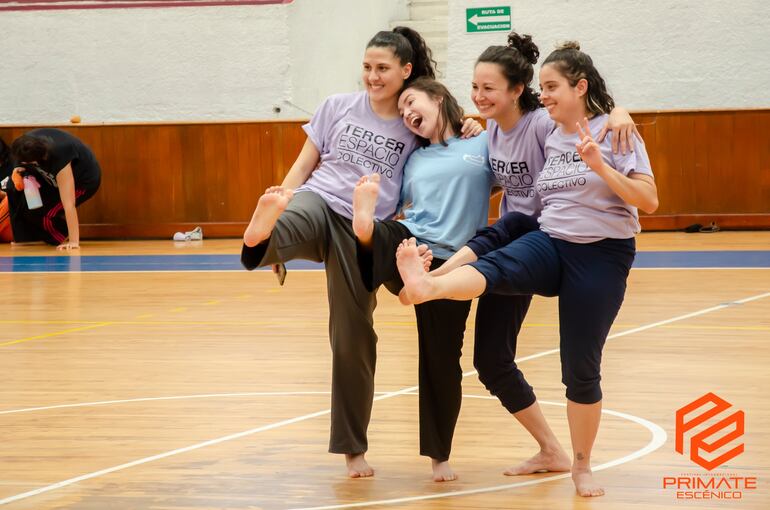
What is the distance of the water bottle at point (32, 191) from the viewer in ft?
33.5

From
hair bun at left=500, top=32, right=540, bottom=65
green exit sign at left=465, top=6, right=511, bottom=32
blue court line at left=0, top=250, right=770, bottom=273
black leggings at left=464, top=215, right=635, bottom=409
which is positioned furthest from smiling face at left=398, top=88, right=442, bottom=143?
green exit sign at left=465, top=6, right=511, bottom=32

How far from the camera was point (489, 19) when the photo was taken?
11602 mm

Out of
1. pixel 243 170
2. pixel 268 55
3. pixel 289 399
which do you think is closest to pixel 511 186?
pixel 289 399

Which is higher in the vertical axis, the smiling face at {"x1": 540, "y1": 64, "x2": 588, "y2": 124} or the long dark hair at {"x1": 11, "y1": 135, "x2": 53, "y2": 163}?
the smiling face at {"x1": 540, "y1": 64, "x2": 588, "y2": 124}

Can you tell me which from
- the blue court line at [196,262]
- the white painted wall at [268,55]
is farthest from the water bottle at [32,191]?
the white painted wall at [268,55]

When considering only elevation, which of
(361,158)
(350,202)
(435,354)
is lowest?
(435,354)

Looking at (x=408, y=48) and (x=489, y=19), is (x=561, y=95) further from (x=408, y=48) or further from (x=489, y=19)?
(x=489, y=19)

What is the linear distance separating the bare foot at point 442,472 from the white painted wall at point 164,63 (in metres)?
8.47

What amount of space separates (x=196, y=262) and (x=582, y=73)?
640 cm

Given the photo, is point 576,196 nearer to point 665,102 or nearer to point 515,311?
point 515,311

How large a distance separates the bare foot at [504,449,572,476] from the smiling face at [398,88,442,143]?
99cm

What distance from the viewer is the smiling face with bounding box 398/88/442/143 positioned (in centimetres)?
335

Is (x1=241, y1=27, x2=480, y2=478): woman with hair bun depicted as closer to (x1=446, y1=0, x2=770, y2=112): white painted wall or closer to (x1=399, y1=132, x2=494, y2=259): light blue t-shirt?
(x1=399, y1=132, x2=494, y2=259): light blue t-shirt

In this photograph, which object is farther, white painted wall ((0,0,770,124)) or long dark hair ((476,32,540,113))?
white painted wall ((0,0,770,124))
